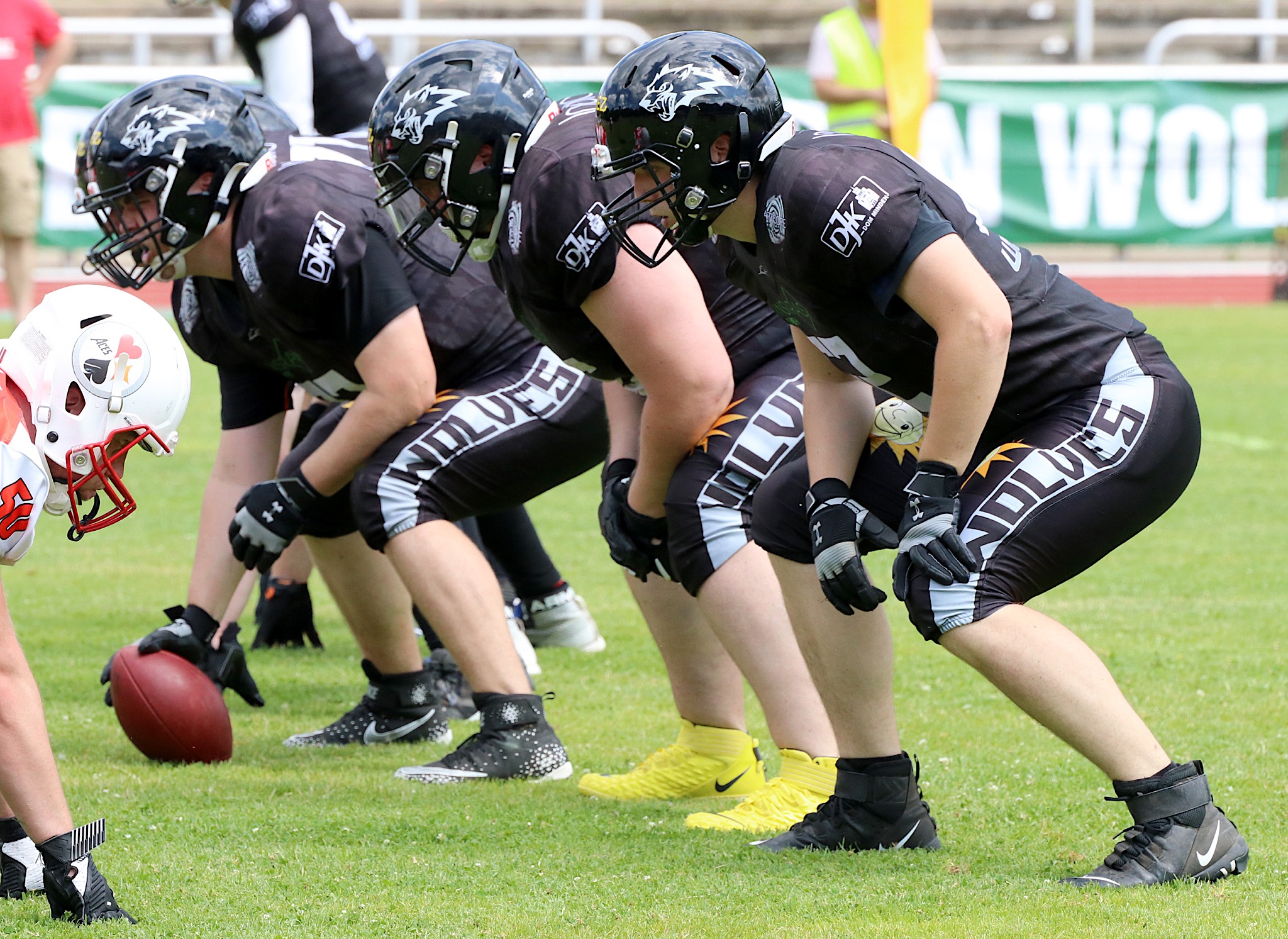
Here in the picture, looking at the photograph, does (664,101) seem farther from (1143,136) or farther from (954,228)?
(1143,136)

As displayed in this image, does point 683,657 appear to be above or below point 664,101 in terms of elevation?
below

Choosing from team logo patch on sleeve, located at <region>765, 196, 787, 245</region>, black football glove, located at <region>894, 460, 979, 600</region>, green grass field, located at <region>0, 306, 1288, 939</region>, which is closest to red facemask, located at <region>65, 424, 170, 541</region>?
green grass field, located at <region>0, 306, 1288, 939</region>

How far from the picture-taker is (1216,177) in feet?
52.3

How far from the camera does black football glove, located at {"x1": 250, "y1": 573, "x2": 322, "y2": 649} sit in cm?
580

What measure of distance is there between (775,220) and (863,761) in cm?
118

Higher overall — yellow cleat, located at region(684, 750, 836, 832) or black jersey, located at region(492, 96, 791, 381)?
black jersey, located at region(492, 96, 791, 381)

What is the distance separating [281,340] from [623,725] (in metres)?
1.46

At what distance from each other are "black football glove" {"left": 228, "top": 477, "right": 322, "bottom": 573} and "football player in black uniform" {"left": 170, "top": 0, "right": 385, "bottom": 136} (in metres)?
2.44

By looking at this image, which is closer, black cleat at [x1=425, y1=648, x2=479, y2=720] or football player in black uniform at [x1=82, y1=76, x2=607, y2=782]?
football player in black uniform at [x1=82, y1=76, x2=607, y2=782]

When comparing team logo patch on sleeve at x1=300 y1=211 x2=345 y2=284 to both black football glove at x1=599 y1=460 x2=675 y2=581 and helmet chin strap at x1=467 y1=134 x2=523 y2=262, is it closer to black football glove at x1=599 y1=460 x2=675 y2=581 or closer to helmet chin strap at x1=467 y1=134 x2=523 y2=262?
helmet chin strap at x1=467 y1=134 x2=523 y2=262

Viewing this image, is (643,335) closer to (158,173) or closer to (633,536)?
(633,536)

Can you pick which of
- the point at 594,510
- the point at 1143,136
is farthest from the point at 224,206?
the point at 1143,136

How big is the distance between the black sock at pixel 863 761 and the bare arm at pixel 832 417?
1.97ft

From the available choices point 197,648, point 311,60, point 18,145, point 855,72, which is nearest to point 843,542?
point 197,648
